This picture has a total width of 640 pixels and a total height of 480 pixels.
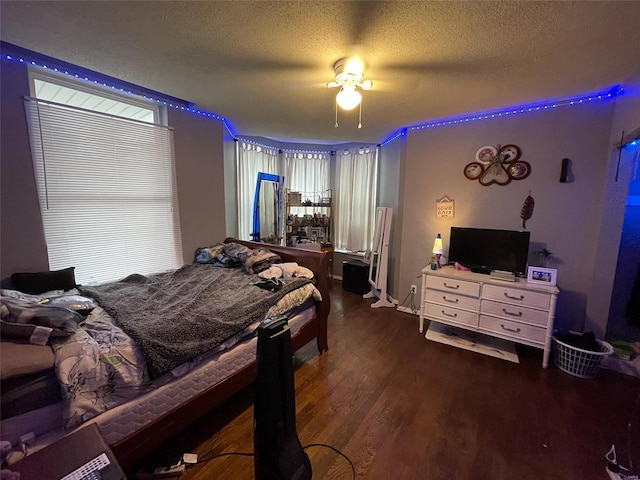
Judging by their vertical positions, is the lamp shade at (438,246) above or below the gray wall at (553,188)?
below

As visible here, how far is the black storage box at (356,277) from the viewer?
13.6ft

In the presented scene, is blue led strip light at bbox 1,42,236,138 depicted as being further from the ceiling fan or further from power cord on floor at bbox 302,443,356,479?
power cord on floor at bbox 302,443,356,479

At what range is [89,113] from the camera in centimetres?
222

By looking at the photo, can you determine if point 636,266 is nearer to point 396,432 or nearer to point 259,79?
point 396,432

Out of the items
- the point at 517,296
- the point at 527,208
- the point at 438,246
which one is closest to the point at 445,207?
the point at 438,246

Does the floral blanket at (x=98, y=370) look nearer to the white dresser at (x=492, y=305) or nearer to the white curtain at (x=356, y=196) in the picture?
the white dresser at (x=492, y=305)

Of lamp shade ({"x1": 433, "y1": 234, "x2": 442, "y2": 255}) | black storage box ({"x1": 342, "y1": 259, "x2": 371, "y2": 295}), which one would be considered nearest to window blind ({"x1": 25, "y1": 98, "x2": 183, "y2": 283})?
black storage box ({"x1": 342, "y1": 259, "x2": 371, "y2": 295})

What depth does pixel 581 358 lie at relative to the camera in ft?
7.20

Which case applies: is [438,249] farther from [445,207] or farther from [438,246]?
[445,207]

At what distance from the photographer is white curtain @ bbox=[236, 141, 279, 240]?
407cm

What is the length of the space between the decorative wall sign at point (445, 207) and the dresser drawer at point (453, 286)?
2.73 ft

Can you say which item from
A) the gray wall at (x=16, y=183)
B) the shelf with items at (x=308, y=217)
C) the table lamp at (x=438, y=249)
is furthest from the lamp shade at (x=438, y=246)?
the gray wall at (x=16, y=183)

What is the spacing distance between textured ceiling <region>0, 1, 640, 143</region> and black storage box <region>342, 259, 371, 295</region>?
239cm

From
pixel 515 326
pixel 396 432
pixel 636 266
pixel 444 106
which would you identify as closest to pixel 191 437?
pixel 396 432
